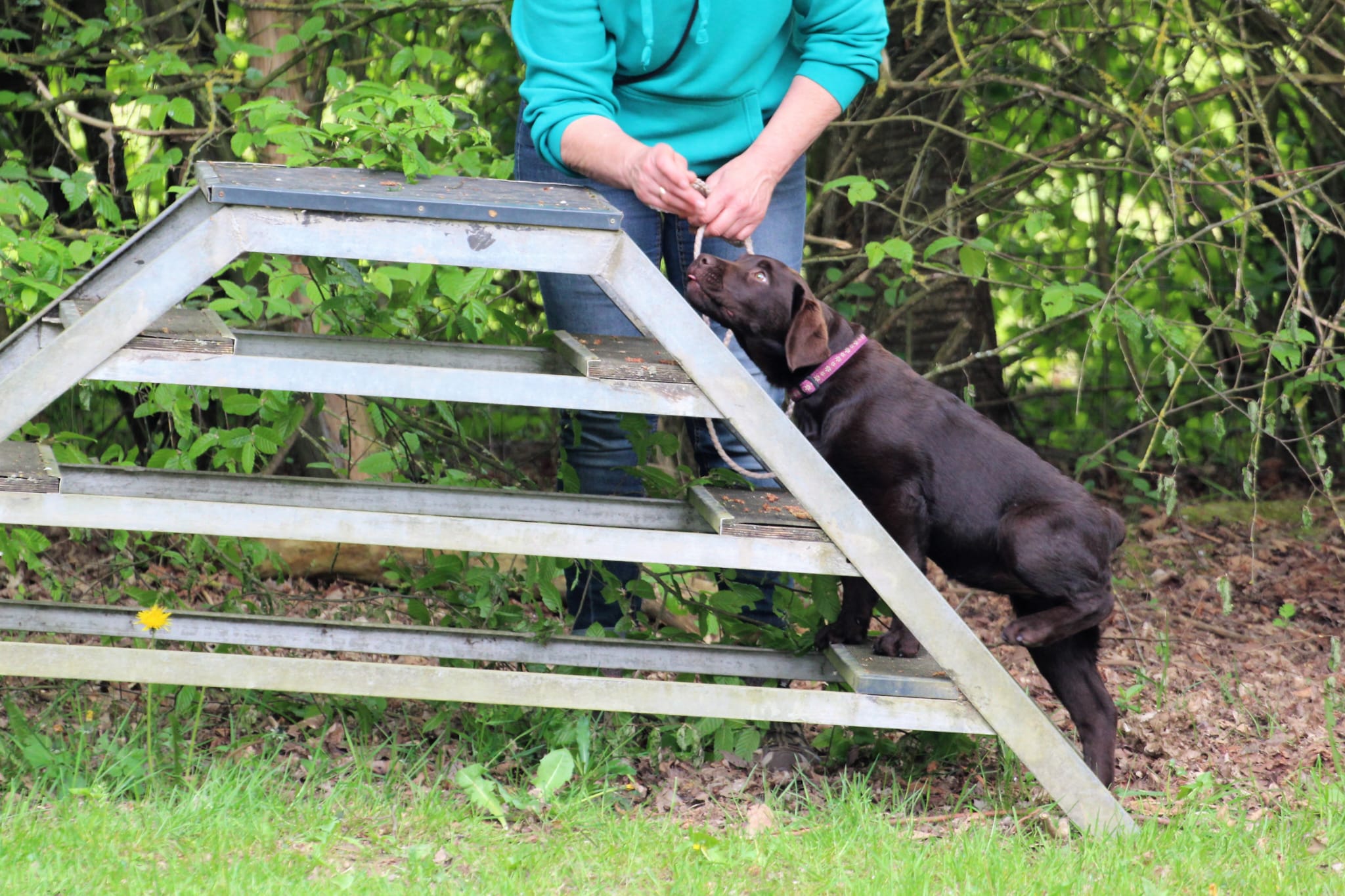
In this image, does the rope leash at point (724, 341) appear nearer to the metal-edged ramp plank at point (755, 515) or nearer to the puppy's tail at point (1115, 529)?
the metal-edged ramp plank at point (755, 515)

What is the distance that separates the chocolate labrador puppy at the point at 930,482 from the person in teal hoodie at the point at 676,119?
214mm

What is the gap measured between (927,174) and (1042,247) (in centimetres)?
150

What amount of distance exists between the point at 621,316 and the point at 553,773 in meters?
1.16

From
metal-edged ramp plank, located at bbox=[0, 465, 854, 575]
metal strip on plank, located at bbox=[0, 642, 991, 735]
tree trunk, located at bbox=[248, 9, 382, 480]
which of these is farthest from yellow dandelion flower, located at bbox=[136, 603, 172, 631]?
tree trunk, located at bbox=[248, 9, 382, 480]

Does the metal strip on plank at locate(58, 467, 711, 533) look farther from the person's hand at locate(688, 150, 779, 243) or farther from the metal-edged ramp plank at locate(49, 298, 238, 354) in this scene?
the person's hand at locate(688, 150, 779, 243)

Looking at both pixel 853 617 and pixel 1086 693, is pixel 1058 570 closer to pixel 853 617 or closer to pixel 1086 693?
pixel 1086 693

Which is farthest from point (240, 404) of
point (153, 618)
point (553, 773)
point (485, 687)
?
point (553, 773)

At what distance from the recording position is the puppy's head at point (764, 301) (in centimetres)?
313

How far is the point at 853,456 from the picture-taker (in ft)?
10.3

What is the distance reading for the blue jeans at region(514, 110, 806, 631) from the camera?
130 inches

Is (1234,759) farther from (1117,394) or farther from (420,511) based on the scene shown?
(1117,394)

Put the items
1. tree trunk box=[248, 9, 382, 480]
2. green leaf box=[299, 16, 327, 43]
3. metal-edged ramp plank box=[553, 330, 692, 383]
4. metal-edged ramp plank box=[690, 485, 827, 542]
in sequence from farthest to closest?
tree trunk box=[248, 9, 382, 480] → green leaf box=[299, 16, 327, 43] → metal-edged ramp plank box=[690, 485, 827, 542] → metal-edged ramp plank box=[553, 330, 692, 383]

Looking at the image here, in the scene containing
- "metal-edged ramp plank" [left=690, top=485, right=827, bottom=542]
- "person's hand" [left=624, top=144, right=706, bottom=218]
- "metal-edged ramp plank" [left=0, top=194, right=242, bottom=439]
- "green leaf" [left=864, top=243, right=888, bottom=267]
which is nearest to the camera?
"metal-edged ramp plank" [left=0, top=194, right=242, bottom=439]

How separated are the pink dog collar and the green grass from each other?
38.0 inches
